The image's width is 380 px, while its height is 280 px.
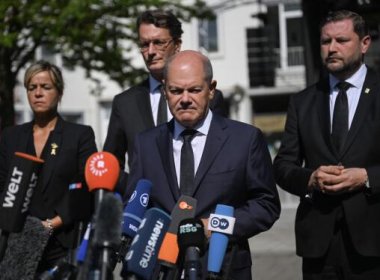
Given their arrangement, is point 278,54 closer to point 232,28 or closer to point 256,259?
point 232,28

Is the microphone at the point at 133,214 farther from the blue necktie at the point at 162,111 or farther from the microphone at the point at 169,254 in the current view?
the blue necktie at the point at 162,111

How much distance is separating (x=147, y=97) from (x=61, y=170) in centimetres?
69

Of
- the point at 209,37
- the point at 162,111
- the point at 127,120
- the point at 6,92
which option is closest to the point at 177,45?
the point at 162,111

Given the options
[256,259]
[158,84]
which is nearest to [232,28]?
[256,259]

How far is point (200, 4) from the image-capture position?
61.1 feet

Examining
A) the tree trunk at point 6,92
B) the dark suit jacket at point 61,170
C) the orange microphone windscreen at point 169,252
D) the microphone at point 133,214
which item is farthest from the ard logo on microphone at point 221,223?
the tree trunk at point 6,92

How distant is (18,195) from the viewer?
15.3 feet

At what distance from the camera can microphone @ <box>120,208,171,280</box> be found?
4.20 metres

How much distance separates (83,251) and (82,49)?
14413 millimetres

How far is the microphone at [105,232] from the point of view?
379cm

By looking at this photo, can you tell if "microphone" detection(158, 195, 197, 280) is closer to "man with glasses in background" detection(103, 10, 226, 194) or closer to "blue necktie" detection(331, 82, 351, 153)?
"blue necktie" detection(331, 82, 351, 153)

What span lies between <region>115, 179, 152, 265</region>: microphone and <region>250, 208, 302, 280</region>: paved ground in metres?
6.68

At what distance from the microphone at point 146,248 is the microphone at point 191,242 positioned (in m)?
0.09

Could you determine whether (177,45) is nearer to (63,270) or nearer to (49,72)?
(49,72)
